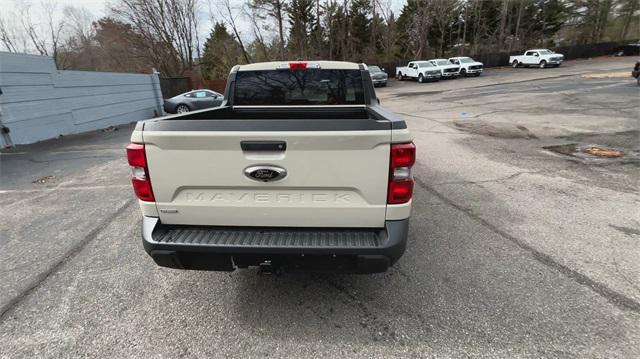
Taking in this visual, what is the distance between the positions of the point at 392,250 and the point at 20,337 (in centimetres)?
291

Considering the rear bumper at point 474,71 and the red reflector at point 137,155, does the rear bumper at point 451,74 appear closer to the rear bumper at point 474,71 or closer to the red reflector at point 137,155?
the rear bumper at point 474,71

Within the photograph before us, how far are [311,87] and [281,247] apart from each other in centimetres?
225

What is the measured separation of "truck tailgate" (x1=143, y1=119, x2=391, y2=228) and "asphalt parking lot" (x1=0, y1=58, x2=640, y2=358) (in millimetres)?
863

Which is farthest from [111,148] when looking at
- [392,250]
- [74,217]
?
[392,250]

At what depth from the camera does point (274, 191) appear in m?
2.17

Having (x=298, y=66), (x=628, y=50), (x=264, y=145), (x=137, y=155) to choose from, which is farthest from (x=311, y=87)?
(x=628, y=50)

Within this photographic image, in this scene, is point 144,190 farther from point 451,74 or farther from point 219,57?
point 219,57

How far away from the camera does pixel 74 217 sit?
4637 mm

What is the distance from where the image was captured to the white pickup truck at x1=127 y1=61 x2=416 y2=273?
2035 mm

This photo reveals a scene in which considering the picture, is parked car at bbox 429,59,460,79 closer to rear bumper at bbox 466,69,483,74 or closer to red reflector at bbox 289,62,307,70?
rear bumper at bbox 466,69,483,74

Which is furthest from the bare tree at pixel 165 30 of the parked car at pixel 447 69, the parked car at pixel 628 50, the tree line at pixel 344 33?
the parked car at pixel 628 50

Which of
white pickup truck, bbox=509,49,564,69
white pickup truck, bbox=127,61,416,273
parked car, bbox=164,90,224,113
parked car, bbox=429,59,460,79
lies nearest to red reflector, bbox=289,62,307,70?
white pickup truck, bbox=127,61,416,273

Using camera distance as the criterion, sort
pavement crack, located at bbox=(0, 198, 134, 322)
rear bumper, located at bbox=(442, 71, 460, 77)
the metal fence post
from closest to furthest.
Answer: pavement crack, located at bbox=(0, 198, 134, 322)
the metal fence post
rear bumper, located at bbox=(442, 71, 460, 77)

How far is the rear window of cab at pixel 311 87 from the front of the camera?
372 centimetres
